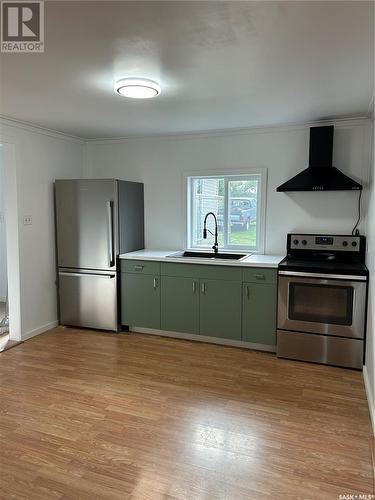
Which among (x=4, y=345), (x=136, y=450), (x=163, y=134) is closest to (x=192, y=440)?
(x=136, y=450)

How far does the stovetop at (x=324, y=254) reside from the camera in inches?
136

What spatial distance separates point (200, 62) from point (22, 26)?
0.99 metres

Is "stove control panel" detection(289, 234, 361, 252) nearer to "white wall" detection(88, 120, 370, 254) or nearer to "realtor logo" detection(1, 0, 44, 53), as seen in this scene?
"white wall" detection(88, 120, 370, 254)

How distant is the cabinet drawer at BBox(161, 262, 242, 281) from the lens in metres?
3.82

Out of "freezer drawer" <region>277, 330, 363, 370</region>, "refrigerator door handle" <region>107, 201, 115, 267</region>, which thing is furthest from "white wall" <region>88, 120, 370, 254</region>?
"freezer drawer" <region>277, 330, 363, 370</region>

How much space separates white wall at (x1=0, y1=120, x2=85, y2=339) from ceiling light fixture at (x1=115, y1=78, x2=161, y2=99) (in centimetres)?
168

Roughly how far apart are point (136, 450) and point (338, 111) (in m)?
3.26

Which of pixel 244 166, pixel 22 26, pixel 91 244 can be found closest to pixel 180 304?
pixel 91 244

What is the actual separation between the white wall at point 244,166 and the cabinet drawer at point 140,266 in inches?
24.7

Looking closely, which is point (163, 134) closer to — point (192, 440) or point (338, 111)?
point (338, 111)

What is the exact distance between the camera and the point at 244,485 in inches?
77.2

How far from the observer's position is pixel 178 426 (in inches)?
98.5

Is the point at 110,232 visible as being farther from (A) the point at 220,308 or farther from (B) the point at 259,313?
(B) the point at 259,313

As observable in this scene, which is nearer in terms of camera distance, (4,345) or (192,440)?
(192,440)
